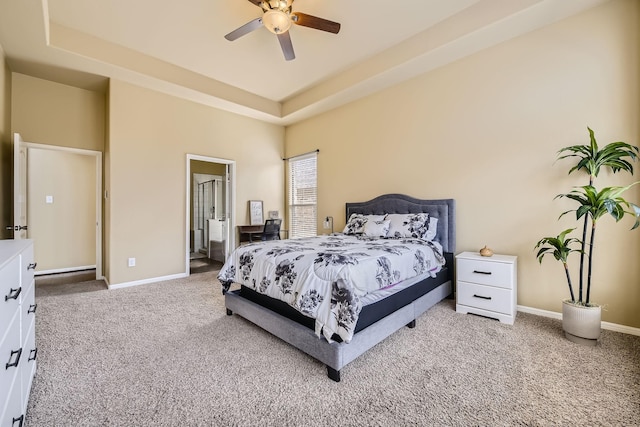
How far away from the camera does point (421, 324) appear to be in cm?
265

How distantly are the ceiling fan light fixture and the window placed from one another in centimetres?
276

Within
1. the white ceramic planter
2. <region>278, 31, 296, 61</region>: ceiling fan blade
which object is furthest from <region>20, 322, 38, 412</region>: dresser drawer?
the white ceramic planter

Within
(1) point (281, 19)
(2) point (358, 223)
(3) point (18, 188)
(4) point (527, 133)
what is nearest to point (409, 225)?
(2) point (358, 223)

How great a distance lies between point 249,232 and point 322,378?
3778mm

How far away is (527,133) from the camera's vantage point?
2934mm

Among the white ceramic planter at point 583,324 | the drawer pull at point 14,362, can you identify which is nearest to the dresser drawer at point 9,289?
the drawer pull at point 14,362

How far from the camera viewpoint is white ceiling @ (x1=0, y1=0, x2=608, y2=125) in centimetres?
280

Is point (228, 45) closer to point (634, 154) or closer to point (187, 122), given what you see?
point (187, 122)

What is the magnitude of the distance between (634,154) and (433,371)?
2.45 metres

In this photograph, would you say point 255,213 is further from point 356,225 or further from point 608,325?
point 608,325

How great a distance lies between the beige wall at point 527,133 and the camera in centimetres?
248

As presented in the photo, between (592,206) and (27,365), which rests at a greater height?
(592,206)

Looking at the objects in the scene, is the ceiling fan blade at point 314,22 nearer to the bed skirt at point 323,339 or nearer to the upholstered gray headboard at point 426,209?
the upholstered gray headboard at point 426,209

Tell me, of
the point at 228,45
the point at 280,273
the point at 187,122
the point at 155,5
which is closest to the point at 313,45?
the point at 228,45
